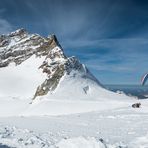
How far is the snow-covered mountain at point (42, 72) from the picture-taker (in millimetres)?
59219

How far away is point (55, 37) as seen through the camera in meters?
84.3

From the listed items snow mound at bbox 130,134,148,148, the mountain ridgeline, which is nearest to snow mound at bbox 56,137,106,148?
snow mound at bbox 130,134,148,148

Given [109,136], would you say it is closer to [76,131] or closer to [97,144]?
[76,131]

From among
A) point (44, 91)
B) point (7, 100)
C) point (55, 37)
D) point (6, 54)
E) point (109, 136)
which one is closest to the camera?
point (109, 136)

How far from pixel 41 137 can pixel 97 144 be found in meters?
3.82

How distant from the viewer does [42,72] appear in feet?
235

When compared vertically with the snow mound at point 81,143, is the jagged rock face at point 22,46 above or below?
above

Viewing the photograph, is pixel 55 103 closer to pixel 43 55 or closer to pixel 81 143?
pixel 43 55

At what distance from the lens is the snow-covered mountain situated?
2331 inches

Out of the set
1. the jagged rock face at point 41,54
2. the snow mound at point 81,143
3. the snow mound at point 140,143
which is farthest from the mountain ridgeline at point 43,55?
the snow mound at point 81,143

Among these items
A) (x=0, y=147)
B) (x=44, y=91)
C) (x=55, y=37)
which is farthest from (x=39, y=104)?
(x=0, y=147)

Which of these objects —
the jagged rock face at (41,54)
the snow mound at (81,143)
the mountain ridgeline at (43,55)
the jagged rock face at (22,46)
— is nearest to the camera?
the snow mound at (81,143)

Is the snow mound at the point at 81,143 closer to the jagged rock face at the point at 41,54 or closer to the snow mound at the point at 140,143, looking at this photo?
the snow mound at the point at 140,143

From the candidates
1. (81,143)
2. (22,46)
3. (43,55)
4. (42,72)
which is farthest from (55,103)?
(22,46)
